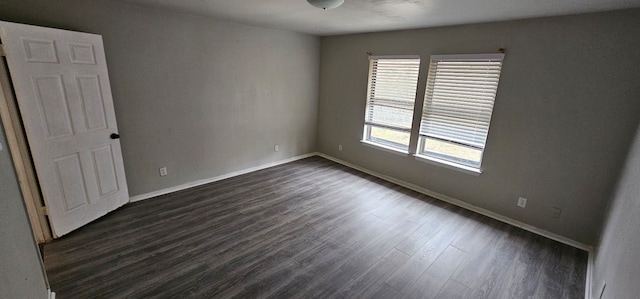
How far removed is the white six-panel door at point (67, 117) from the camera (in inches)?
87.8

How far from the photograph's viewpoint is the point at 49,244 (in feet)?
8.05

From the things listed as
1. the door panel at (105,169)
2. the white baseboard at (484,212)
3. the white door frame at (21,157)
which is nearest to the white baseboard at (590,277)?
the white baseboard at (484,212)

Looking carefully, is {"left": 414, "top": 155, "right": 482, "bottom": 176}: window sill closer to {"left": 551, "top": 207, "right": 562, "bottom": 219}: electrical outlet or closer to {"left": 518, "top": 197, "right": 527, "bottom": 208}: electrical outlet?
{"left": 518, "top": 197, "right": 527, "bottom": 208}: electrical outlet

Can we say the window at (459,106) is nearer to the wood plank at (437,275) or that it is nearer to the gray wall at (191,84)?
the wood plank at (437,275)

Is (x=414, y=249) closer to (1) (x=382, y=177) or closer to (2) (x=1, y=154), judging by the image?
(1) (x=382, y=177)

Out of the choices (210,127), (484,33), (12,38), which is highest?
(484,33)

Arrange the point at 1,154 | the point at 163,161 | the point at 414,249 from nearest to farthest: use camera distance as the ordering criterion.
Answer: the point at 1,154 → the point at 414,249 → the point at 163,161

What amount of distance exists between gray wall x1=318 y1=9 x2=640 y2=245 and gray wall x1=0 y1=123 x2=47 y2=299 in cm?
406

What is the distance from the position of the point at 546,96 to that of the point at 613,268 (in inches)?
68.8

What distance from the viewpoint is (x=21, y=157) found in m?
2.28

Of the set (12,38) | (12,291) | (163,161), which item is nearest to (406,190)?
(163,161)

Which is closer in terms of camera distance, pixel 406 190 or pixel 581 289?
pixel 581 289

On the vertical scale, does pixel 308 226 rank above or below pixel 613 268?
below

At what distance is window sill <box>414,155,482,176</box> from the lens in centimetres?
344
